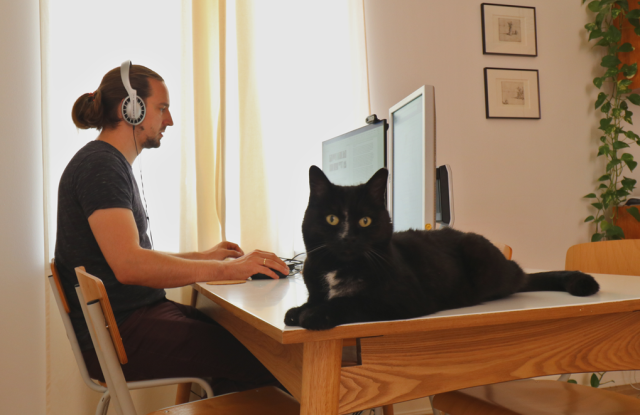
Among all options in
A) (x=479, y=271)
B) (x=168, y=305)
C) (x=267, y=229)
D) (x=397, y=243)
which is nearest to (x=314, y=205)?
(x=397, y=243)

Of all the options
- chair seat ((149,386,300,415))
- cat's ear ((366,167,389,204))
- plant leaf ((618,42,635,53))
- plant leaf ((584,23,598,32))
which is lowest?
chair seat ((149,386,300,415))

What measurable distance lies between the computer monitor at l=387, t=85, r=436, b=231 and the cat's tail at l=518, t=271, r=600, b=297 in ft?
0.96

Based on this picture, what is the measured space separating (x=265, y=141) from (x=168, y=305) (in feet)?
3.48

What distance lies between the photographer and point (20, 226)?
194cm

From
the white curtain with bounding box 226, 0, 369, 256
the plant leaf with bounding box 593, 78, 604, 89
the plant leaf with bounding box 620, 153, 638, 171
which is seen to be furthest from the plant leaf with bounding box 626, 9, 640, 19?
the white curtain with bounding box 226, 0, 369, 256

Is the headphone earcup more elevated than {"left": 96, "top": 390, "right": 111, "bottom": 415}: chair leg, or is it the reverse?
the headphone earcup

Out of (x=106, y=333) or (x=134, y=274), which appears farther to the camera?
(x=134, y=274)

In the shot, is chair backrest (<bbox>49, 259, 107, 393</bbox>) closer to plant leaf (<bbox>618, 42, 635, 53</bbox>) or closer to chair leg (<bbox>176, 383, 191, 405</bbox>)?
chair leg (<bbox>176, 383, 191, 405</bbox>)

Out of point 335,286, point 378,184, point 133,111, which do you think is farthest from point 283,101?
point 335,286

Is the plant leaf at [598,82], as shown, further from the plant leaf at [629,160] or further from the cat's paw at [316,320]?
the cat's paw at [316,320]

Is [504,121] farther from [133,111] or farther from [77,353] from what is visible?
[77,353]

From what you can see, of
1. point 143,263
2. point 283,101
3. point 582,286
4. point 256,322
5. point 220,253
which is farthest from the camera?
point 283,101

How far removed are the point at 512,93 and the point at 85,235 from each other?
2374 millimetres

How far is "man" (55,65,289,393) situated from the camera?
47.6 inches
